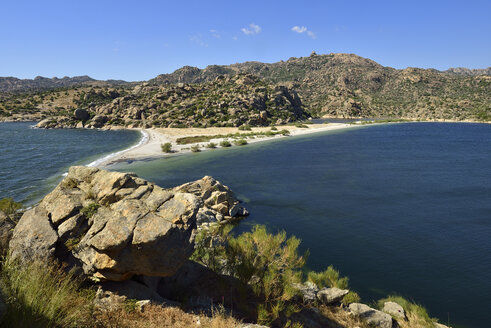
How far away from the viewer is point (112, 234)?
7562 mm

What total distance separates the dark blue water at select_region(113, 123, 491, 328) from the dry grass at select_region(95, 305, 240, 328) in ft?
31.7

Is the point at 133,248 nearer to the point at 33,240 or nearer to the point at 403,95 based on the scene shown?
the point at 33,240

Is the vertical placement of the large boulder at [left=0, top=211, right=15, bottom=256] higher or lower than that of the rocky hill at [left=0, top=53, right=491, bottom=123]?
lower

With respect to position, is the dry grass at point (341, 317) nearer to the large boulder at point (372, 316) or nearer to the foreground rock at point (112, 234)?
the large boulder at point (372, 316)

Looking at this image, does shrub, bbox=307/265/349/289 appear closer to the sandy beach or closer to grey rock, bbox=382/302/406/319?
grey rock, bbox=382/302/406/319

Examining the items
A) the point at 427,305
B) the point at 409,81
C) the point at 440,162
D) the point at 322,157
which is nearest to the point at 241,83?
the point at 322,157

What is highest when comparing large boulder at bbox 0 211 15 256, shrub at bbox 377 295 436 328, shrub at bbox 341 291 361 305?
large boulder at bbox 0 211 15 256

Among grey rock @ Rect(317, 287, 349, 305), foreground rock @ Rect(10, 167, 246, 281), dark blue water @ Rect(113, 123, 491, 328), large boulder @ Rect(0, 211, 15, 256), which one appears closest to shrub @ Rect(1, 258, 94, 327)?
foreground rock @ Rect(10, 167, 246, 281)

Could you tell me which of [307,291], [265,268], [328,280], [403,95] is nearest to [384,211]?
[328,280]

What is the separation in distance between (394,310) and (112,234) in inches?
505

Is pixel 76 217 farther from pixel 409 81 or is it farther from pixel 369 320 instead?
pixel 409 81

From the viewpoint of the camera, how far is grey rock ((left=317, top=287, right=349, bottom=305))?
11914 millimetres

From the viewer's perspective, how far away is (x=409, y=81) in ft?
572

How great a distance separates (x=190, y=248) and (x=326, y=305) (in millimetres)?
7527
